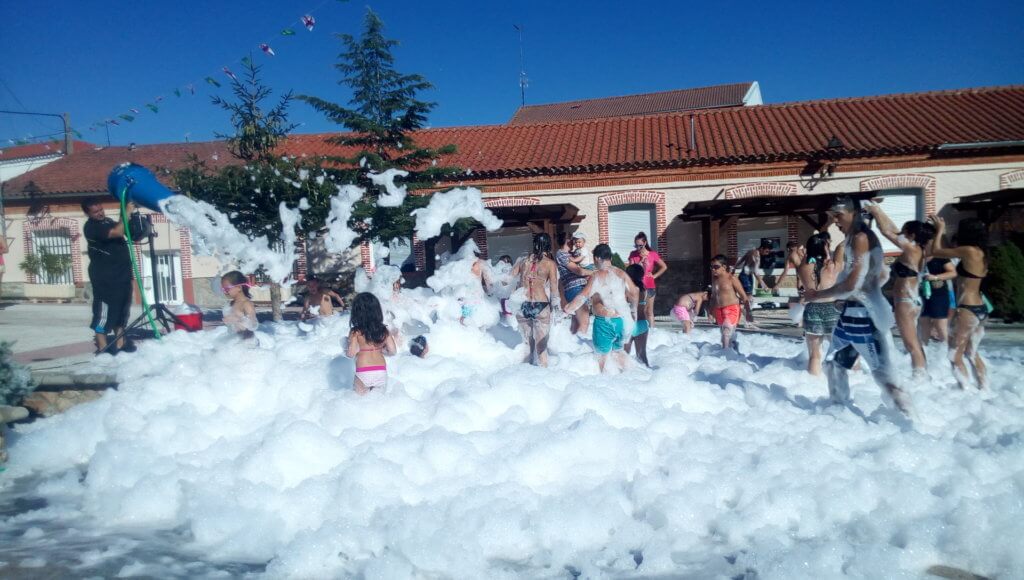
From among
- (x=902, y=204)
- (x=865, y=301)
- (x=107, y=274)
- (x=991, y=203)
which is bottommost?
(x=865, y=301)

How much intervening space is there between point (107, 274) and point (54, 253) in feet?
54.5

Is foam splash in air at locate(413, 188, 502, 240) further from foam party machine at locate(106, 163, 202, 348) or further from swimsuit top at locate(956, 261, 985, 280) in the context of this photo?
swimsuit top at locate(956, 261, 985, 280)

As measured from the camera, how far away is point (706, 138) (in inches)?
753

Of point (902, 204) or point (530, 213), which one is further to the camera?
point (902, 204)

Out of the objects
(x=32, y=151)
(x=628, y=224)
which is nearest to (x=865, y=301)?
(x=628, y=224)

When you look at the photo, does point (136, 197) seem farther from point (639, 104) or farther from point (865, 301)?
point (639, 104)

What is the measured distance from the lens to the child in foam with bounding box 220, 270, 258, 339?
6547 mm

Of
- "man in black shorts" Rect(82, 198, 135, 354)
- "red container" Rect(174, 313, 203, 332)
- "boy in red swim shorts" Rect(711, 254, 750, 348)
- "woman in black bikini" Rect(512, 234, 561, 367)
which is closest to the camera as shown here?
"woman in black bikini" Rect(512, 234, 561, 367)

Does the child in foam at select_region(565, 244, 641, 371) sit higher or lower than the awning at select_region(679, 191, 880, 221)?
lower

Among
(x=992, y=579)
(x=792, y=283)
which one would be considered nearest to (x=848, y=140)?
(x=792, y=283)

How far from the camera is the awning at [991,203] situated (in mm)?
15153

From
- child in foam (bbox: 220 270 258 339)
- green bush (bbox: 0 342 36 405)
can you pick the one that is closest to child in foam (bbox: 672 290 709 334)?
child in foam (bbox: 220 270 258 339)

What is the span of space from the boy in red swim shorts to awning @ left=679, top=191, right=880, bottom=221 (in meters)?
8.33

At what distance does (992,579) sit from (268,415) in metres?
5.24
